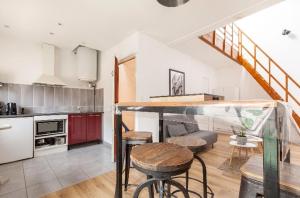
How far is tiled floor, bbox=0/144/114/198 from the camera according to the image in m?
1.89

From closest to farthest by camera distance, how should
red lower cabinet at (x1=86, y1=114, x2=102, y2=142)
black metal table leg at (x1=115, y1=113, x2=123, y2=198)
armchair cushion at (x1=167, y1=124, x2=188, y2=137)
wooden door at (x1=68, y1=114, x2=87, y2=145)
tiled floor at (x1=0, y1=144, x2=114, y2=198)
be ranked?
black metal table leg at (x1=115, y1=113, x2=123, y2=198) → tiled floor at (x1=0, y1=144, x2=114, y2=198) → armchair cushion at (x1=167, y1=124, x2=188, y2=137) → wooden door at (x1=68, y1=114, x2=87, y2=145) → red lower cabinet at (x1=86, y1=114, x2=102, y2=142)

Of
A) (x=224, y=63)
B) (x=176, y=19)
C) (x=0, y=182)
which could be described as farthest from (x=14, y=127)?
(x=224, y=63)

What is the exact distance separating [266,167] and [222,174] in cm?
203

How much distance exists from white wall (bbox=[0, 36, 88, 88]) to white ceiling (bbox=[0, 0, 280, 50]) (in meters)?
0.26

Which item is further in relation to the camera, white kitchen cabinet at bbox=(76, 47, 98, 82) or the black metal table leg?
white kitchen cabinet at bbox=(76, 47, 98, 82)

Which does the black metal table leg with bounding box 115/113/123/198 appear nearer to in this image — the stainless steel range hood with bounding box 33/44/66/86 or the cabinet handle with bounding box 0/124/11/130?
the cabinet handle with bounding box 0/124/11/130

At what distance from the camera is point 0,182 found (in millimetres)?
1984

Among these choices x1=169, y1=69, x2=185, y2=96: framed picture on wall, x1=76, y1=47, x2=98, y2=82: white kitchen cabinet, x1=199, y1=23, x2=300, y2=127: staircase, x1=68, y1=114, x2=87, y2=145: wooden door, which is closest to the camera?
x1=68, y1=114, x2=87, y2=145: wooden door

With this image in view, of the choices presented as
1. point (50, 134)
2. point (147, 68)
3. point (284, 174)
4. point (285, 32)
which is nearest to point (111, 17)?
point (147, 68)

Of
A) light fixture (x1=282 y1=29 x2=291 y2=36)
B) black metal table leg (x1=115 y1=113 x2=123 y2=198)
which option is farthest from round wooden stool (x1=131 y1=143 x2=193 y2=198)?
light fixture (x1=282 y1=29 x2=291 y2=36)

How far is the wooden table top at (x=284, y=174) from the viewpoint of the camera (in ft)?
1.93

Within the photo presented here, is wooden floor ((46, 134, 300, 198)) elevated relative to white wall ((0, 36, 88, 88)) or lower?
lower

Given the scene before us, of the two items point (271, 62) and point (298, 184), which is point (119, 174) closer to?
point (298, 184)

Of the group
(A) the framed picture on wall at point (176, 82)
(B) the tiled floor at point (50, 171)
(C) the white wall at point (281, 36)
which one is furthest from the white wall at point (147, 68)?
(C) the white wall at point (281, 36)
